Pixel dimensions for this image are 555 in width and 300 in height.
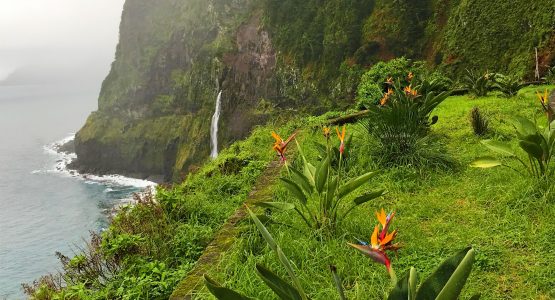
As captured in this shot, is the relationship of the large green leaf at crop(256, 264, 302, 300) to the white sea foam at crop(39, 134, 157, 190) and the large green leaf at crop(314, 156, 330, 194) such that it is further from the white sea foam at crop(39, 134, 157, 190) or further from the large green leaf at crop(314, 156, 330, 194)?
the white sea foam at crop(39, 134, 157, 190)

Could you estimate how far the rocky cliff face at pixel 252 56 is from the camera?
20.7 m

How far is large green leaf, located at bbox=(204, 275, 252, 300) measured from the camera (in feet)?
5.30

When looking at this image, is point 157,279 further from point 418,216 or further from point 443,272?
point 443,272

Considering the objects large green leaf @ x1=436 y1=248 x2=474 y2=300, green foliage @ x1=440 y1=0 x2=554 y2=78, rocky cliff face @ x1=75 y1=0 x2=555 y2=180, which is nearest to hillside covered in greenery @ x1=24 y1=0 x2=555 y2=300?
large green leaf @ x1=436 y1=248 x2=474 y2=300

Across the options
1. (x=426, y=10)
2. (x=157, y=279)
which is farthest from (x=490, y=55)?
(x=157, y=279)

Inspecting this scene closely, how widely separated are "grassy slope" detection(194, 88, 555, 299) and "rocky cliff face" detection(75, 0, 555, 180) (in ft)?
19.4

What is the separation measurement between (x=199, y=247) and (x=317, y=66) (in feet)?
98.6

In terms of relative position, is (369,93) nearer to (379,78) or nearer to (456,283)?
(379,78)

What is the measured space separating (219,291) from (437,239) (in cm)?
209

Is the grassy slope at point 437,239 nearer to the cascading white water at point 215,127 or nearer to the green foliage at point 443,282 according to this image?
the green foliage at point 443,282

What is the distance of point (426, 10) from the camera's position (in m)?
26.2

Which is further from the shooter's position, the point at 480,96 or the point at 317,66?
the point at 317,66

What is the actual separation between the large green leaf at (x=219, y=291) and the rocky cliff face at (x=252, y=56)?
761cm

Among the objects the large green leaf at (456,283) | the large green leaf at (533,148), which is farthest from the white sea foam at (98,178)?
the large green leaf at (456,283)
